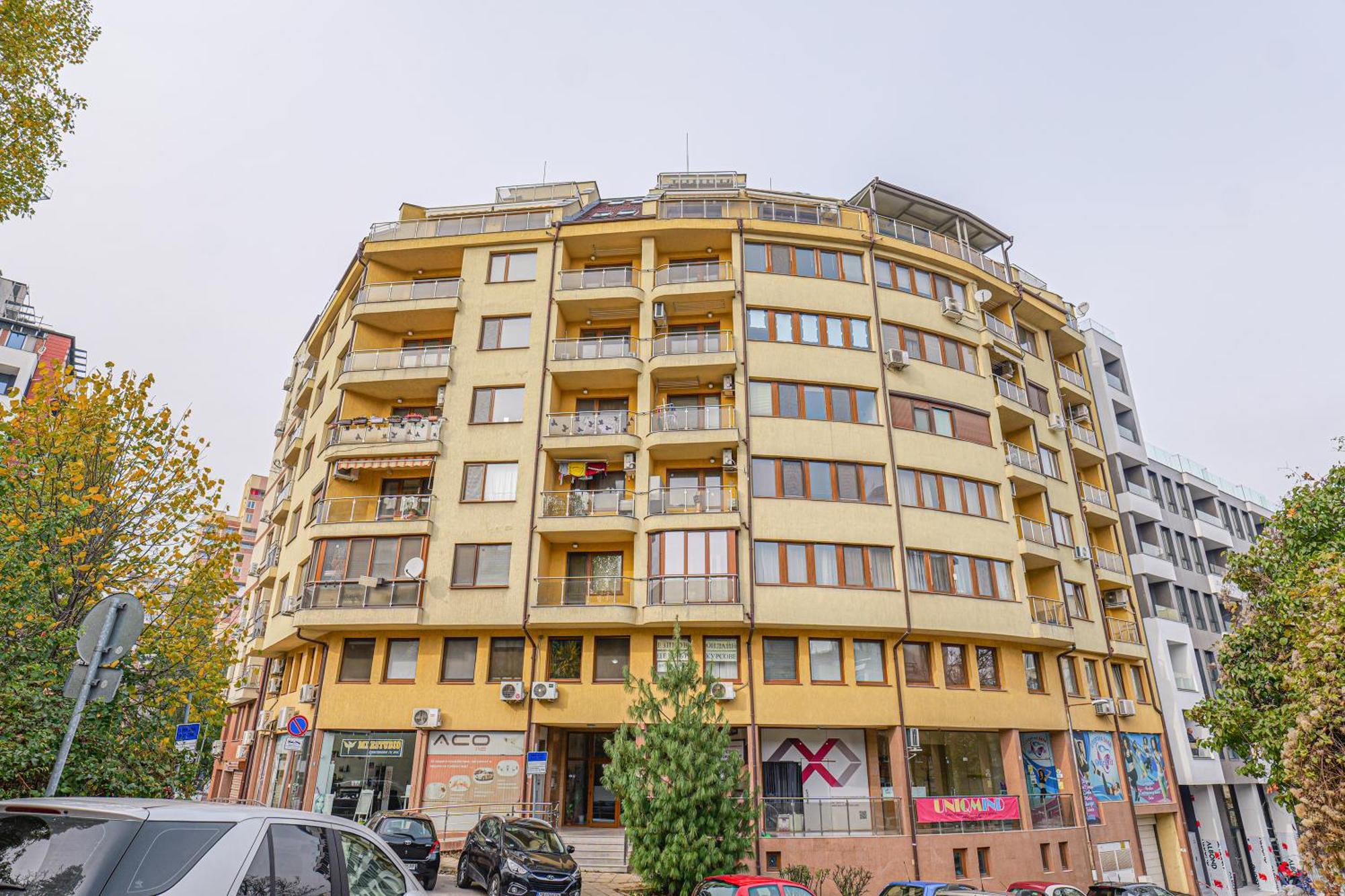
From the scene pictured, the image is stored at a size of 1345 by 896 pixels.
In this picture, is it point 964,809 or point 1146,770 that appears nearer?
point 964,809

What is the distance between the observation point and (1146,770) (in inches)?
1155

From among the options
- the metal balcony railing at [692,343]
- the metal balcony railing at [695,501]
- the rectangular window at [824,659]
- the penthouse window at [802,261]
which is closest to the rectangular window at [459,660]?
the metal balcony railing at [695,501]

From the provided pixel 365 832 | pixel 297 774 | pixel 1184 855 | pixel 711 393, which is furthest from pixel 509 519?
pixel 1184 855

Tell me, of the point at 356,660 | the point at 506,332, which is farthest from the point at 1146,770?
the point at 506,332

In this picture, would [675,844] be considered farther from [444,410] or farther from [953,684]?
[444,410]

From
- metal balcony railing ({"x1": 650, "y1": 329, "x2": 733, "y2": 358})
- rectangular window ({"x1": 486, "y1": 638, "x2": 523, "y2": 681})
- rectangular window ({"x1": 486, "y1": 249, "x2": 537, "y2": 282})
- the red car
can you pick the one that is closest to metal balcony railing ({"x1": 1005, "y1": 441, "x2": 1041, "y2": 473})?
metal balcony railing ({"x1": 650, "y1": 329, "x2": 733, "y2": 358})

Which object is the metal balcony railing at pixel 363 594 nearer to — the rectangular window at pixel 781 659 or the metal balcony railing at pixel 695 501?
the metal balcony railing at pixel 695 501

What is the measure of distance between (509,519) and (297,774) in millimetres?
10423

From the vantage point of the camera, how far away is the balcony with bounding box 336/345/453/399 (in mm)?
26969

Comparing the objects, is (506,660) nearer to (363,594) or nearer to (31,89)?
(363,594)

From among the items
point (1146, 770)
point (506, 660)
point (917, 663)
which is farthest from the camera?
point (1146, 770)

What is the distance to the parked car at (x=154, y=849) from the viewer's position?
3988 mm

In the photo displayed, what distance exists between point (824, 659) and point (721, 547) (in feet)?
15.8

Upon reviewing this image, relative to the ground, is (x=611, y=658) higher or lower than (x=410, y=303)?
lower
